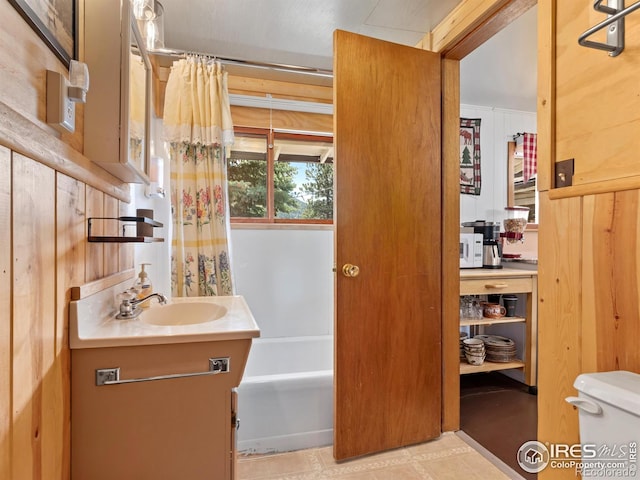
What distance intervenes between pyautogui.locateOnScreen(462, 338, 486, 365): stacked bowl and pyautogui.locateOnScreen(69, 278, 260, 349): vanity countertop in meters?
1.83

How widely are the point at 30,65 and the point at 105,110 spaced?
1.13 ft

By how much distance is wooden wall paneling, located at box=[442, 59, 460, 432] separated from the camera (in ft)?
6.49

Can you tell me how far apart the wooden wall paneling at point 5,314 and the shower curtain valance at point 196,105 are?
155cm

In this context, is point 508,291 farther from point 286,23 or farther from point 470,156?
point 286,23

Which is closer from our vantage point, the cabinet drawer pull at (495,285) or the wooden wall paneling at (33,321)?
the wooden wall paneling at (33,321)

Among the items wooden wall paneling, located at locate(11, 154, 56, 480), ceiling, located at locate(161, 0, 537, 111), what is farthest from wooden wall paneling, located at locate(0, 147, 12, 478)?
ceiling, located at locate(161, 0, 537, 111)

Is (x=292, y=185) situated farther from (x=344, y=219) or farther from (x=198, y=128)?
(x=344, y=219)

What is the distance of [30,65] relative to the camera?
0.74 meters

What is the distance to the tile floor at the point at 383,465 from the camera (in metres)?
1.63

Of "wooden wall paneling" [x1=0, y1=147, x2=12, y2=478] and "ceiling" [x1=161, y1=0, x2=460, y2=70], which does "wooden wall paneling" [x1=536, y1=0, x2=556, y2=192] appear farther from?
"wooden wall paneling" [x1=0, y1=147, x2=12, y2=478]

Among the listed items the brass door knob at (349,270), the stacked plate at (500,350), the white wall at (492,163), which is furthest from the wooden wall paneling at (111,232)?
the white wall at (492,163)

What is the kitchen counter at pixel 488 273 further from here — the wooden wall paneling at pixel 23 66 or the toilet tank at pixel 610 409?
the wooden wall paneling at pixel 23 66

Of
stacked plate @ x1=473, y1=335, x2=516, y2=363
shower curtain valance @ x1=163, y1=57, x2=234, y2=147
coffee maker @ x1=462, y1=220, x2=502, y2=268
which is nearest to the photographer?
shower curtain valance @ x1=163, y1=57, x2=234, y2=147

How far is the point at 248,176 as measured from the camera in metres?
2.74
